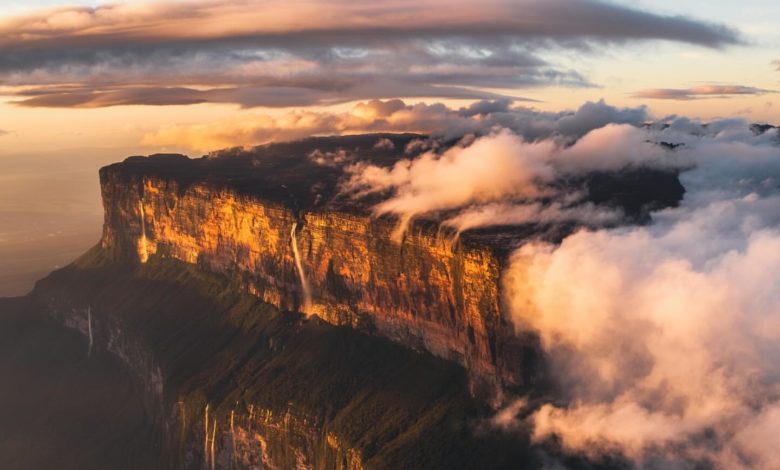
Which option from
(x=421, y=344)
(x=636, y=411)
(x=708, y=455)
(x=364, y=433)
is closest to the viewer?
(x=708, y=455)

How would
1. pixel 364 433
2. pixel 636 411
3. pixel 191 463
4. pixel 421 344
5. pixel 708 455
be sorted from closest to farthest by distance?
pixel 708 455
pixel 636 411
pixel 364 433
pixel 421 344
pixel 191 463

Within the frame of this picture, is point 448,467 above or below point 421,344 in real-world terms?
below

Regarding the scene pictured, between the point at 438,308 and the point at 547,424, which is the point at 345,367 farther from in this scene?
the point at 547,424

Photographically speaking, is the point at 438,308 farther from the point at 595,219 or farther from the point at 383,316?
the point at 595,219

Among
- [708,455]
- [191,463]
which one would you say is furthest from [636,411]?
[191,463]

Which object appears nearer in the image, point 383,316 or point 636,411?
point 636,411

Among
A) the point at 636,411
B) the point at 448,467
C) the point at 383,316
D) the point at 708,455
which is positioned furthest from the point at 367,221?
the point at 708,455

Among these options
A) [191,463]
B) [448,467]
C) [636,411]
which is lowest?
[191,463]

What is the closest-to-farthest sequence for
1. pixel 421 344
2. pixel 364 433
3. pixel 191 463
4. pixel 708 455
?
pixel 708 455 → pixel 364 433 → pixel 421 344 → pixel 191 463

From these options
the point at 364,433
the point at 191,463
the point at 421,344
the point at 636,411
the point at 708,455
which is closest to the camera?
the point at 708,455
